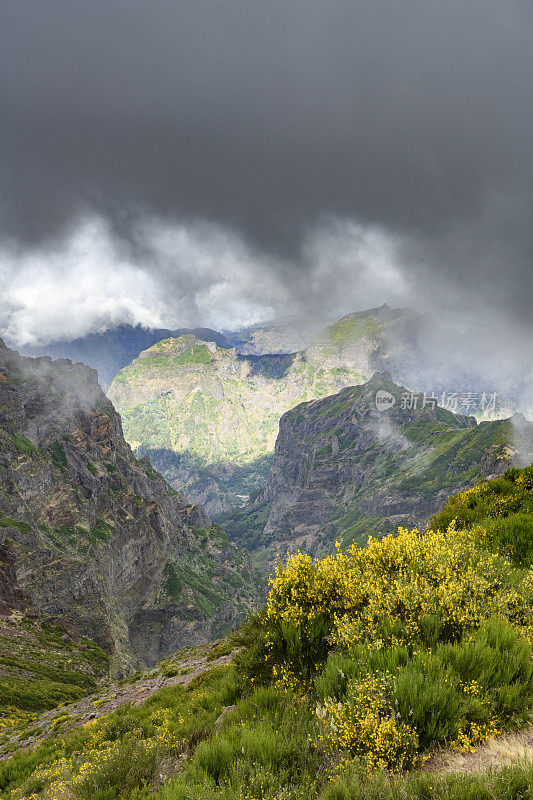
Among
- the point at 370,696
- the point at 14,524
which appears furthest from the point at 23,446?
the point at 370,696

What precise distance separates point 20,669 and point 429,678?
86384 millimetres

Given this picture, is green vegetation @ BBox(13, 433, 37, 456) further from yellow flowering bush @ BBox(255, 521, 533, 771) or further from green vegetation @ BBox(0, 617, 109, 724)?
yellow flowering bush @ BBox(255, 521, 533, 771)

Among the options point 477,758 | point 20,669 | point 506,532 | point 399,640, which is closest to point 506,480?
point 506,532

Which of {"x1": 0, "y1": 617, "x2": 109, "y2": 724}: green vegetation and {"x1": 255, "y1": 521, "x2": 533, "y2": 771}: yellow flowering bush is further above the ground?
{"x1": 255, "y1": 521, "x2": 533, "y2": 771}: yellow flowering bush

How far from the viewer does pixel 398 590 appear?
24.1 ft

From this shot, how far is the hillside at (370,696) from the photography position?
4.52 m

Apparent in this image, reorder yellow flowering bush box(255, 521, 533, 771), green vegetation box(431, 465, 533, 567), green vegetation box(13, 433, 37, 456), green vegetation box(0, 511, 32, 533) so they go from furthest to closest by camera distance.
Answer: green vegetation box(13, 433, 37, 456) → green vegetation box(0, 511, 32, 533) → green vegetation box(431, 465, 533, 567) → yellow flowering bush box(255, 521, 533, 771)

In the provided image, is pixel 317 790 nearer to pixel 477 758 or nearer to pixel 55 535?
pixel 477 758

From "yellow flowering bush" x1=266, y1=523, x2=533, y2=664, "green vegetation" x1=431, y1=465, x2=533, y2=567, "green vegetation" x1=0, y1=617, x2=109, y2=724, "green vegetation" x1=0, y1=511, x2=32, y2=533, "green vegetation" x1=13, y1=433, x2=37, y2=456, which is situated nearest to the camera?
"yellow flowering bush" x1=266, y1=523, x2=533, y2=664

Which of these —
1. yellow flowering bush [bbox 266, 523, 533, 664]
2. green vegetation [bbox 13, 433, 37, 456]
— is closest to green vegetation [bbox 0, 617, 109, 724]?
yellow flowering bush [bbox 266, 523, 533, 664]

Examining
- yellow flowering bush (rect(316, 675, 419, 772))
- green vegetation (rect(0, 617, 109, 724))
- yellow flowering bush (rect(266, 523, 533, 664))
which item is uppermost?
yellow flowering bush (rect(266, 523, 533, 664))

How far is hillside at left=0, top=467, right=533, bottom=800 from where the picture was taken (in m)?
4.52

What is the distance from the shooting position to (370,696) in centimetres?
507

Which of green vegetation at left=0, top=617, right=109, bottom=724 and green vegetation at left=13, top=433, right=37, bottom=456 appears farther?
green vegetation at left=13, top=433, right=37, bottom=456
